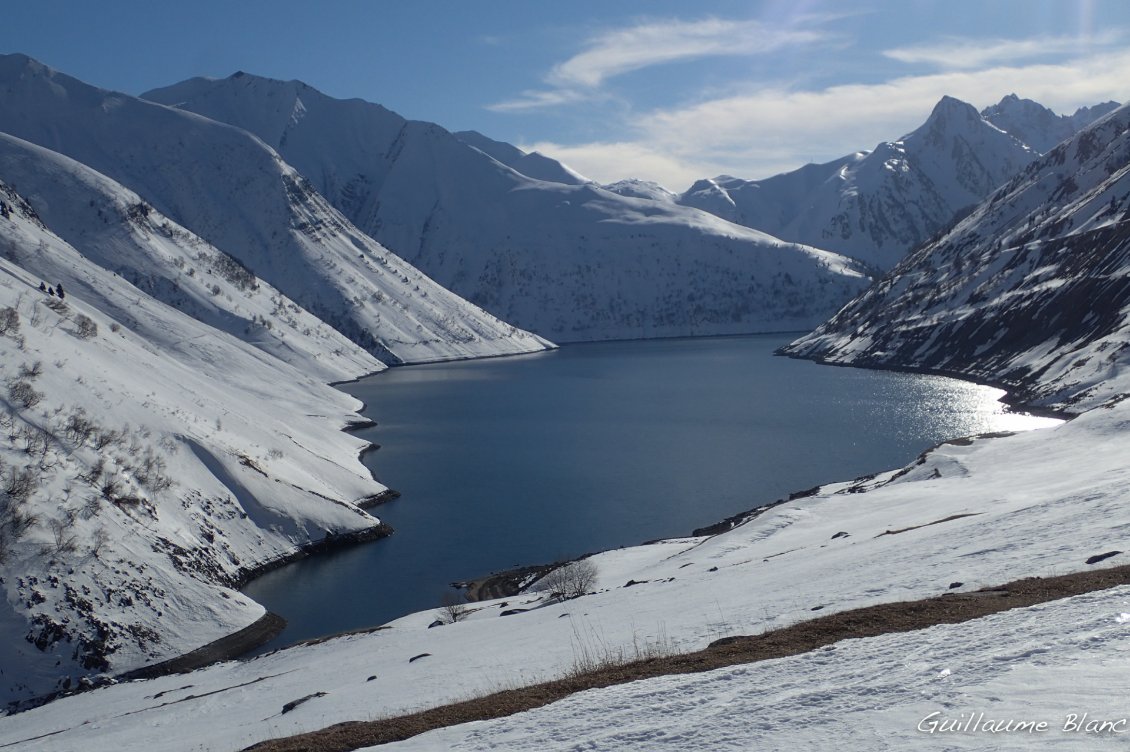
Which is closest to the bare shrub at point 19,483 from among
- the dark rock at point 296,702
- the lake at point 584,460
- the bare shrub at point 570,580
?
the lake at point 584,460

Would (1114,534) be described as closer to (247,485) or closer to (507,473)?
(247,485)

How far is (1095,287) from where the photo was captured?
4525 inches

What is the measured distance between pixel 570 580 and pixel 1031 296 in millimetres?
115580

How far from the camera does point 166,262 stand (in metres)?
155

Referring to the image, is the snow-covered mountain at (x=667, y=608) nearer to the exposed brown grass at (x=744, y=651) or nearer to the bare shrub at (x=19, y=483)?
the exposed brown grass at (x=744, y=651)

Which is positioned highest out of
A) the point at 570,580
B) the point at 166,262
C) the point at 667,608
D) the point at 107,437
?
the point at 166,262

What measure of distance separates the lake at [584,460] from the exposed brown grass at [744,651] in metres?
29.0

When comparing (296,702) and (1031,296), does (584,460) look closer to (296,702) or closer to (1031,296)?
(296,702)

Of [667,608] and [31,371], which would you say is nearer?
[667,608]

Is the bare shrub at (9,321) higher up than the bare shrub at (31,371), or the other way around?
the bare shrub at (9,321)

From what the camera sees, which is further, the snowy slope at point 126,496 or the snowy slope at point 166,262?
the snowy slope at point 166,262

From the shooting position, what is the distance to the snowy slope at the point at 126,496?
123 ft

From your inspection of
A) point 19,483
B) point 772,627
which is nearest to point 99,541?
point 19,483
